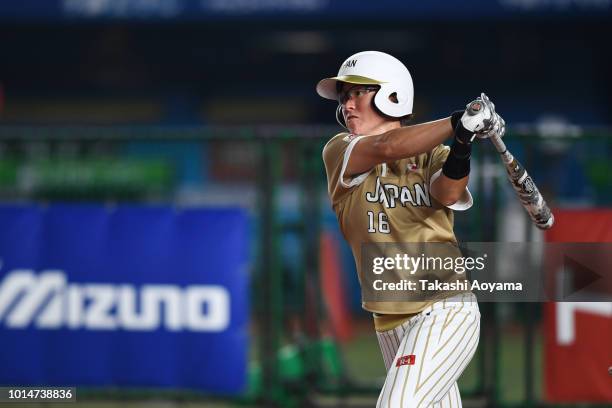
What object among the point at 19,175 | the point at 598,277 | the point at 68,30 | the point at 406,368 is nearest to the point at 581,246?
the point at 598,277

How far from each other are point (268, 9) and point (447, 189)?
12.8 m

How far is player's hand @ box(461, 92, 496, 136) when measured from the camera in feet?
14.3

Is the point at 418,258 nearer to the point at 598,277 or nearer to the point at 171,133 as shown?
the point at 598,277

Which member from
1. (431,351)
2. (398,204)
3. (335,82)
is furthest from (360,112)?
(431,351)

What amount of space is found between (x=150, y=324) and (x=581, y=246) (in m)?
2.91

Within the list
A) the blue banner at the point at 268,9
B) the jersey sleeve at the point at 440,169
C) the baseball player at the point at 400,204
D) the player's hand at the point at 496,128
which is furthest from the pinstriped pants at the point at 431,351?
the blue banner at the point at 268,9

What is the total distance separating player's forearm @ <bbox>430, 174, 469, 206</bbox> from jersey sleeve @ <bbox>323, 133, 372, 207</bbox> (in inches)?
12.8

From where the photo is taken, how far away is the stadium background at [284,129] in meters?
7.89

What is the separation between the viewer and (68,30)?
1986 centimetres

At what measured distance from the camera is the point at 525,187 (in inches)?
189

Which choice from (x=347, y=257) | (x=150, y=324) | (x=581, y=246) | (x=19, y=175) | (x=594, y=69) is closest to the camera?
(x=581, y=246)

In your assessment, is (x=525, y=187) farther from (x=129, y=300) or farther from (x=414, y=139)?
(x=129, y=300)

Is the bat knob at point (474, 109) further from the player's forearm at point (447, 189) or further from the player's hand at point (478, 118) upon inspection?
the player's forearm at point (447, 189)

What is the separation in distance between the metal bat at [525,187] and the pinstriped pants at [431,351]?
460 mm
